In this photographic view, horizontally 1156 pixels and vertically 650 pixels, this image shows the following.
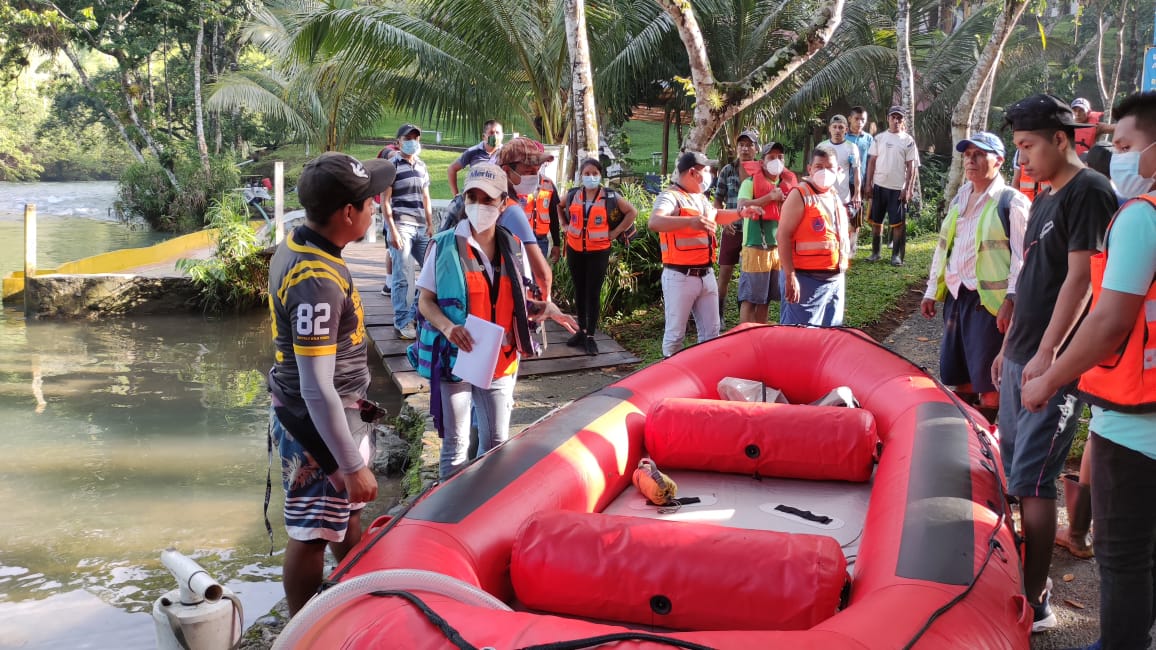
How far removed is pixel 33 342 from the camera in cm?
1073

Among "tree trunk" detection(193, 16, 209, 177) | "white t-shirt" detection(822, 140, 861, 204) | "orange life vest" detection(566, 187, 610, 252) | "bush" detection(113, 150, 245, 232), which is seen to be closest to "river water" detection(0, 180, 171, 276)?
"bush" detection(113, 150, 245, 232)

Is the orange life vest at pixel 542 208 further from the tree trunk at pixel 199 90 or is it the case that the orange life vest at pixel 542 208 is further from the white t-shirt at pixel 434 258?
the tree trunk at pixel 199 90

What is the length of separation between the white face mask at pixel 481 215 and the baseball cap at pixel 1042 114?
1.98 meters

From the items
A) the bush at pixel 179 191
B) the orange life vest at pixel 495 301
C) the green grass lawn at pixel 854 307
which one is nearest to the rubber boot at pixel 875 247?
the green grass lawn at pixel 854 307

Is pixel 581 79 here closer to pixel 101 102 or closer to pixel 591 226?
pixel 591 226

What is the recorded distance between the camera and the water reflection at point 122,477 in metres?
4.79

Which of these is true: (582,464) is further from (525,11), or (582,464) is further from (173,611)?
(525,11)

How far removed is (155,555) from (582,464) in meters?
3.12

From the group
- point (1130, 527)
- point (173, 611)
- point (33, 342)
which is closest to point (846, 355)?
point (1130, 527)

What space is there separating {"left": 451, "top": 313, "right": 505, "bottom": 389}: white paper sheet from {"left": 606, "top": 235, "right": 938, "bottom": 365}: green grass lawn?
4160mm

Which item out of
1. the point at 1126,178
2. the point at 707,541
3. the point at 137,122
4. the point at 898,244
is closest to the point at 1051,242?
the point at 1126,178

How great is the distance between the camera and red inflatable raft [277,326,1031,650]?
91.8 inches

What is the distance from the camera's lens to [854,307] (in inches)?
332

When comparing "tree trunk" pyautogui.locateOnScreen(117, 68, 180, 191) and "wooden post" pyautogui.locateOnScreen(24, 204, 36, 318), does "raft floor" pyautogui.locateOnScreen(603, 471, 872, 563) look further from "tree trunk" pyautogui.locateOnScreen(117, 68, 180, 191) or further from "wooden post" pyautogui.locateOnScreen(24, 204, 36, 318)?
"tree trunk" pyautogui.locateOnScreen(117, 68, 180, 191)
